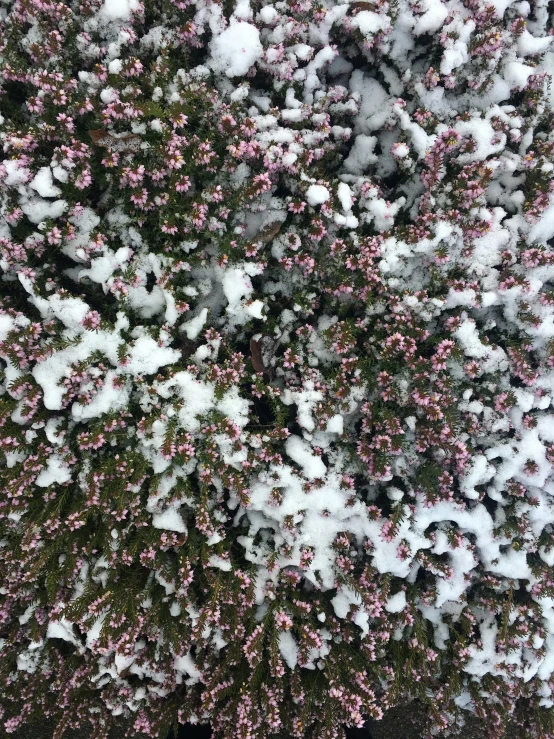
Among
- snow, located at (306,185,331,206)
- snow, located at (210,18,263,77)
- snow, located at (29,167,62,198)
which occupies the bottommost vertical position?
snow, located at (29,167,62,198)

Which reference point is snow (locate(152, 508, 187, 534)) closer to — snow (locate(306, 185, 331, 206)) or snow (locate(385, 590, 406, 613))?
snow (locate(385, 590, 406, 613))

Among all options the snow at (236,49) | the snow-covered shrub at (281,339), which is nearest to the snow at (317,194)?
the snow-covered shrub at (281,339)

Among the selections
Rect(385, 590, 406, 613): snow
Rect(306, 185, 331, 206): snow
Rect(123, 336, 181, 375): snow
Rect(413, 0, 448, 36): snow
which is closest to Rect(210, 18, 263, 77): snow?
Rect(306, 185, 331, 206): snow

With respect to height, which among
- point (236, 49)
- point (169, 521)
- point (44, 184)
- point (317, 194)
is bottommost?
point (169, 521)

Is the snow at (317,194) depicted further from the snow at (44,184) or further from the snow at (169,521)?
the snow at (169,521)

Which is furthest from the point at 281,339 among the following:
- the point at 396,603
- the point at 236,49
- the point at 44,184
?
the point at 396,603

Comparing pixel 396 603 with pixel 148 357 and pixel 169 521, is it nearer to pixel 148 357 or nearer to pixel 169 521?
pixel 169 521

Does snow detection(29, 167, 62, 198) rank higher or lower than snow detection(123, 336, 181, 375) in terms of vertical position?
higher
